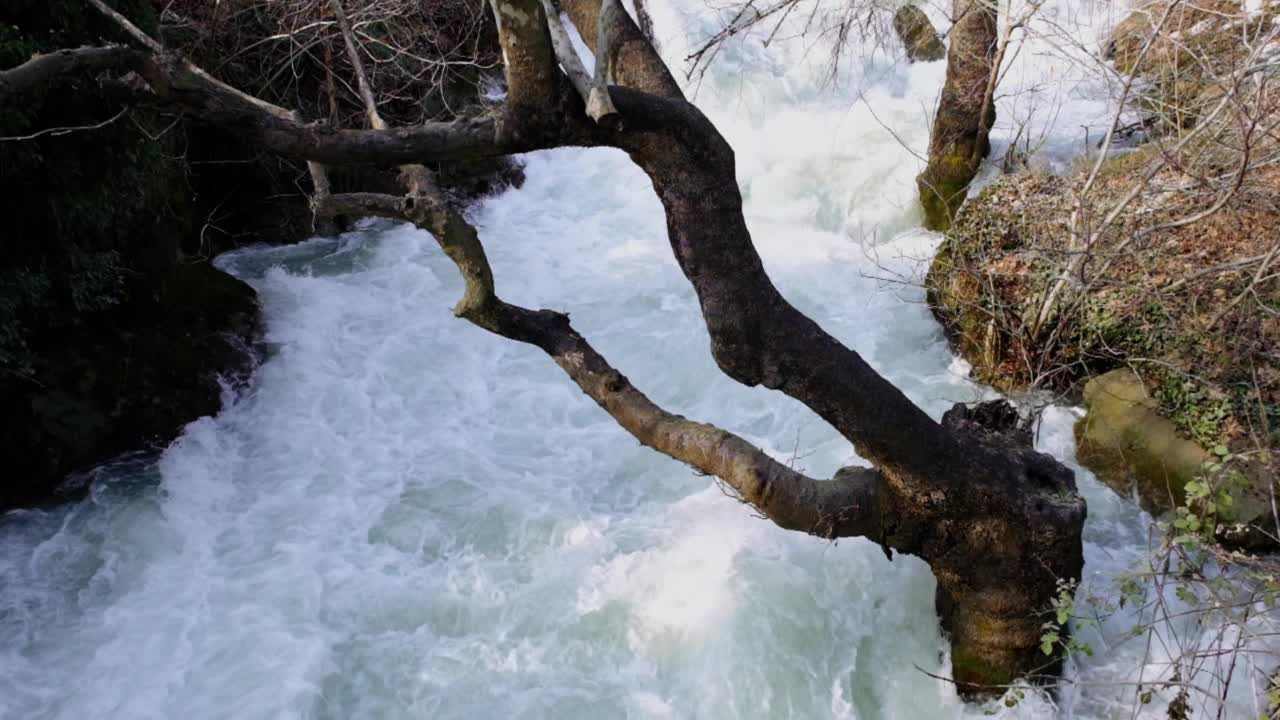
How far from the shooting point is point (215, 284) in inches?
279

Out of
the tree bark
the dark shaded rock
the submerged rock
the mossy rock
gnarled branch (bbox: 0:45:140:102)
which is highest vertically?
the submerged rock

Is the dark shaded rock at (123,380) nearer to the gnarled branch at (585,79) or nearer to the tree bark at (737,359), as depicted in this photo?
the tree bark at (737,359)

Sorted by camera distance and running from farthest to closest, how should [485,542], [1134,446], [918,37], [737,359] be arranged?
1. [918,37]
2. [1134,446]
3. [485,542]
4. [737,359]

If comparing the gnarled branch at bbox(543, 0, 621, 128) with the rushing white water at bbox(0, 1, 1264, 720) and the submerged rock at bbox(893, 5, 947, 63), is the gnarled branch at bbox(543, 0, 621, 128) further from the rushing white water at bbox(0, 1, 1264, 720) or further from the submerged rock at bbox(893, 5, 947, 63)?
the submerged rock at bbox(893, 5, 947, 63)

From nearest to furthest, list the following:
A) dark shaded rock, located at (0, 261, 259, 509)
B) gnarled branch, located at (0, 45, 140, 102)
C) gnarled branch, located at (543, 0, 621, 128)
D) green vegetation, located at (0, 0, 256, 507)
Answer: gnarled branch, located at (0, 45, 140, 102), gnarled branch, located at (543, 0, 621, 128), green vegetation, located at (0, 0, 256, 507), dark shaded rock, located at (0, 261, 259, 509)

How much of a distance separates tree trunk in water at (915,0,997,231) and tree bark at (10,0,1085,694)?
4.07 metres

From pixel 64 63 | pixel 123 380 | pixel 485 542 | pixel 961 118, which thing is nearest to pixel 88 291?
pixel 123 380

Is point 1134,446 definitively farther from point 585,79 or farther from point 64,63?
point 64,63

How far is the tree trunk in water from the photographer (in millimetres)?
7344

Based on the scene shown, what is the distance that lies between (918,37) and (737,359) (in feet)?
27.6

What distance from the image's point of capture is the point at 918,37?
10.3m

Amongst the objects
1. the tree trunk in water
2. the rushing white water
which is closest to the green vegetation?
the rushing white water

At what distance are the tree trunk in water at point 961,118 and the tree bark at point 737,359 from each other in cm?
407

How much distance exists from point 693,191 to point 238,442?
176 inches
